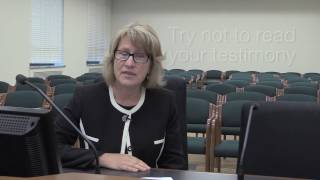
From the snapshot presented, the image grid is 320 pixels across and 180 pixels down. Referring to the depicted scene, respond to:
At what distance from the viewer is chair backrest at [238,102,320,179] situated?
1905 mm

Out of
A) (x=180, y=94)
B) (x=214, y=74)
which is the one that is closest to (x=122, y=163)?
(x=180, y=94)

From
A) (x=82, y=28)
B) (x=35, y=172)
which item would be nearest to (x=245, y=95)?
(x=35, y=172)

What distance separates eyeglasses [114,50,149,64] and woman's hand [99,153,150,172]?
449mm

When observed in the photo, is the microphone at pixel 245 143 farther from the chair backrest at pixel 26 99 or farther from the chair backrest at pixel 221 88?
the chair backrest at pixel 221 88

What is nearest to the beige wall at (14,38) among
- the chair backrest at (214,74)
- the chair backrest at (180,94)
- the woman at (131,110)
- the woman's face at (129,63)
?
the chair backrest at (214,74)

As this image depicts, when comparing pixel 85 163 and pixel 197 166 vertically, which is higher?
pixel 85 163

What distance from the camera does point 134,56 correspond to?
212cm

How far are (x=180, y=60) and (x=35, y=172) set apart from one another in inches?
516

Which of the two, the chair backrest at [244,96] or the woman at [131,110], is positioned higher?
the woman at [131,110]

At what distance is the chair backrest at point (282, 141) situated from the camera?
191cm

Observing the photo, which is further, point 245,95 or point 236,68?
point 236,68

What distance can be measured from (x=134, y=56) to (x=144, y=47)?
0.19 ft

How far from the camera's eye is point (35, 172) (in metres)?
1.16

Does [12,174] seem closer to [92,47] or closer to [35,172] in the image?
[35,172]
